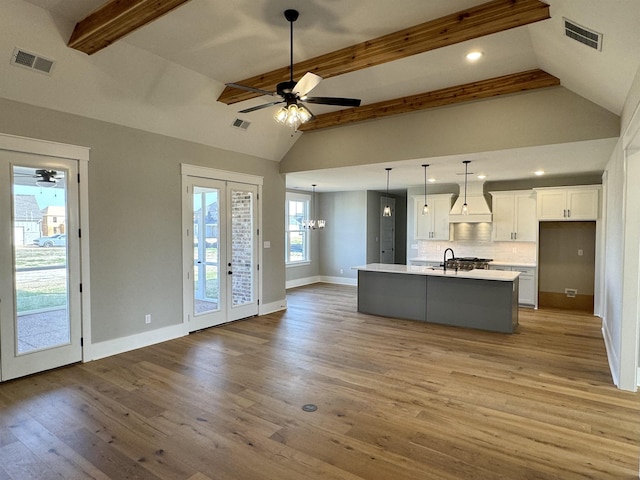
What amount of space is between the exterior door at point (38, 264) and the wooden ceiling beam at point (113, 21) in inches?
55.3

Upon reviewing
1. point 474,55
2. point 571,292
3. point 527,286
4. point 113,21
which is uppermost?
point 474,55

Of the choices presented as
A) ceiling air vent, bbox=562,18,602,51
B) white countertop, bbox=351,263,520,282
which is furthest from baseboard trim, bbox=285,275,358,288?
ceiling air vent, bbox=562,18,602,51

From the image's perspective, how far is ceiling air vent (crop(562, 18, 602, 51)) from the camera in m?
2.84

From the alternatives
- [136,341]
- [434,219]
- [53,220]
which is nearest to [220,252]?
[136,341]

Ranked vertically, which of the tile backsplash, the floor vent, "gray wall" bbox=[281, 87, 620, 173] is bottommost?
the tile backsplash

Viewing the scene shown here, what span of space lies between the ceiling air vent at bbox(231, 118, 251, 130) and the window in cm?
418

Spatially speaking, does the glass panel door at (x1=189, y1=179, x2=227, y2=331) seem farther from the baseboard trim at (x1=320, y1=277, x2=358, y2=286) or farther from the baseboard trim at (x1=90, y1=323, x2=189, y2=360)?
the baseboard trim at (x1=320, y1=277, x2=358, y2=286)

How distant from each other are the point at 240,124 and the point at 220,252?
2.04 metres

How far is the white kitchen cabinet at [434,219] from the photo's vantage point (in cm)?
867

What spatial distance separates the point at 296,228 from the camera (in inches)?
407

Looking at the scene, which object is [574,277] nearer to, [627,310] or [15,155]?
[627,310]

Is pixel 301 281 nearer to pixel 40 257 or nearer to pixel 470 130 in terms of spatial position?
pixel 470 130

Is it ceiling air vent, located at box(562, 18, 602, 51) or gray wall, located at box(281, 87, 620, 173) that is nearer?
ceiling air vent, located at box(562, 18, 602, 51)

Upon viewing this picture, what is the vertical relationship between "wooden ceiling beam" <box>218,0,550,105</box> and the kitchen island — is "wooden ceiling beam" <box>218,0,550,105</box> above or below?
above
